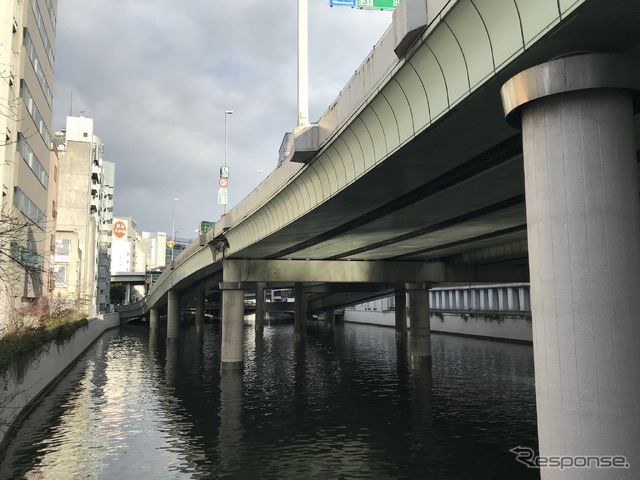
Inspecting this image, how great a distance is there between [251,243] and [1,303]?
17.2 m

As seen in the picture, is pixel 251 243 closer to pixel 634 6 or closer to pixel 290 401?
pixel 290 401

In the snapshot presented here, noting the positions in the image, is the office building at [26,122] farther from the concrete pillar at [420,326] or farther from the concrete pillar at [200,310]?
the concrete pillar at [200,310]

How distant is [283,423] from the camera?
22.8 metres

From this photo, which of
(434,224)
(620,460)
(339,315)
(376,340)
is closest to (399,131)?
(620,460)

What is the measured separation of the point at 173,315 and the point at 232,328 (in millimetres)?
35613

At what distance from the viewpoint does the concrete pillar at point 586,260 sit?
26.4 feet

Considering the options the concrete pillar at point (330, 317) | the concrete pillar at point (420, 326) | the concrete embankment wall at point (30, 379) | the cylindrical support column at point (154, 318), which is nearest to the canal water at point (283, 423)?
the concrete embankment wall at point (30, 379)

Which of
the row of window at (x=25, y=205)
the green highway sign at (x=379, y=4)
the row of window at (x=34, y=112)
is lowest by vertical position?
the row of window at (x=25, y=205)

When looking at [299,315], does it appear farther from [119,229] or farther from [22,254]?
[119,229]

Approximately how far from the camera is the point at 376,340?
6844cm

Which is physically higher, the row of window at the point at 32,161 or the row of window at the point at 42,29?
the row of window at the point at 42,29

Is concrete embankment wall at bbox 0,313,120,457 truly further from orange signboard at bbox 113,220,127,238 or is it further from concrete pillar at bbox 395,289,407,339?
orange signboard at bbox 113,220,127,238

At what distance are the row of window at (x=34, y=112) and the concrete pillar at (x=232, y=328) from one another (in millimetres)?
20099

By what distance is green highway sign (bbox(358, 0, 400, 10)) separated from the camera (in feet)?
63.1
